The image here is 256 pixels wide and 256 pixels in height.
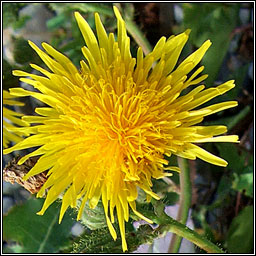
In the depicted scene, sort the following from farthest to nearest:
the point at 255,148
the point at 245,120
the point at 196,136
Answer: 1. the point at 245,120
2. the point at 255,148
3. the point at 196,136

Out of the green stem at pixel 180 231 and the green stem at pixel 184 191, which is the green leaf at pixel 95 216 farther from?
the green stem at pixel 184 191

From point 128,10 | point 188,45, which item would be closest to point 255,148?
point 188,45

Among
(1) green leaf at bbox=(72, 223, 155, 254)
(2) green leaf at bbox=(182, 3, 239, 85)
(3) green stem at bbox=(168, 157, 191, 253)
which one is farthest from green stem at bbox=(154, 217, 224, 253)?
(2) green leaf at bbox=(182, 3, 239, 85)

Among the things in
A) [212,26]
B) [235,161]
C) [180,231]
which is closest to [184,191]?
[180,231]

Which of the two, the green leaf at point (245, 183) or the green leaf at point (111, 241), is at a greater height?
the green leaf at point (245, 183)

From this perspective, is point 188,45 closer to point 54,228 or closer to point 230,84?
point 230,84

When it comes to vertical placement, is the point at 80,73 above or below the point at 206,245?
above

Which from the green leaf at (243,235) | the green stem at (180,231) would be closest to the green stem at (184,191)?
the green stem at (180,231)
